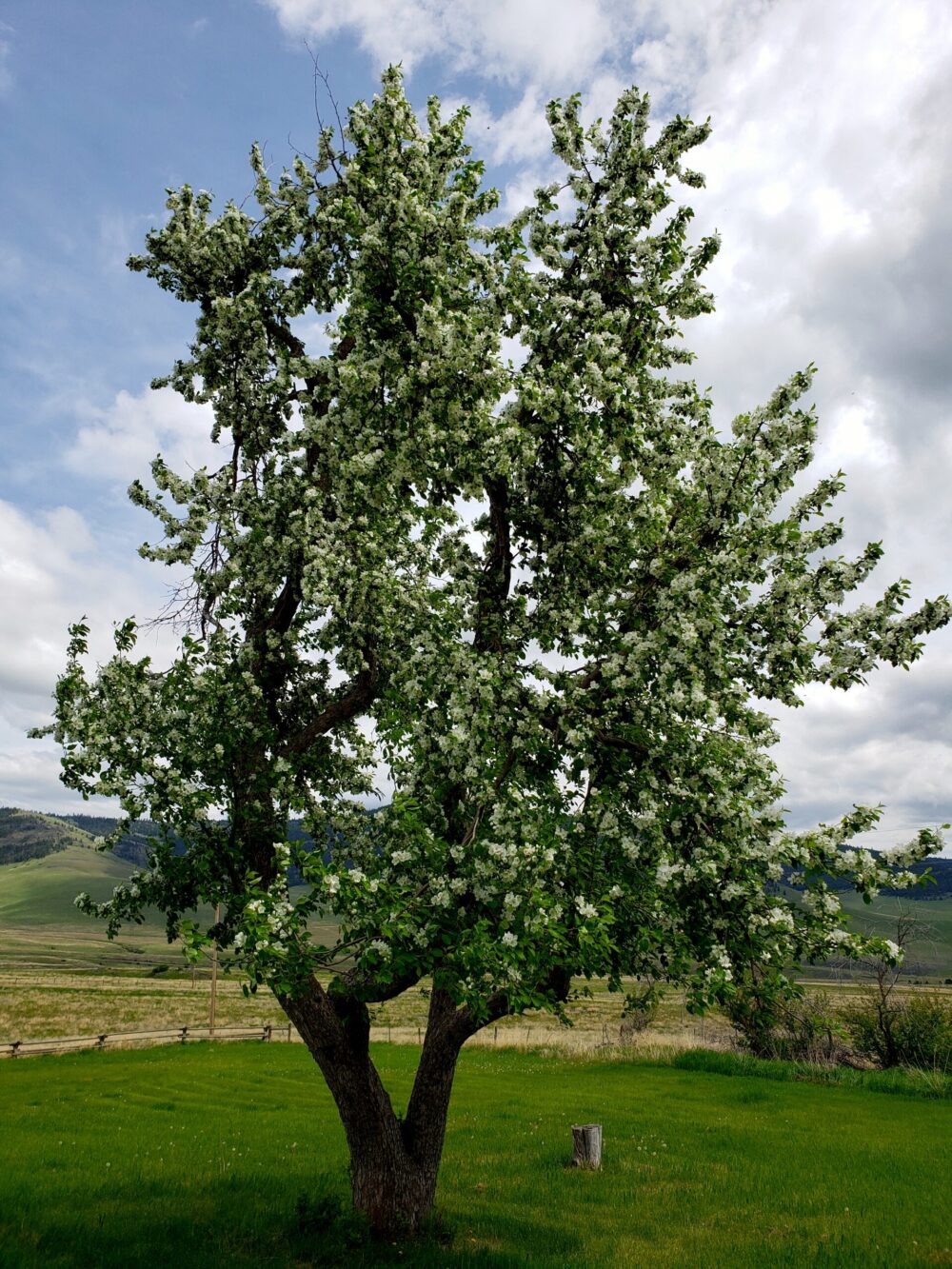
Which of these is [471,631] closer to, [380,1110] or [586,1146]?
[380,1110]

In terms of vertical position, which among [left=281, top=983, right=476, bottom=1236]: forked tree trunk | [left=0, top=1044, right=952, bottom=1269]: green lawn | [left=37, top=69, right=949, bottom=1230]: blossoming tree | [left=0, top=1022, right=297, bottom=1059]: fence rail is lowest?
[left=0, top=1022, right=297, bottom=1059]: fence rail

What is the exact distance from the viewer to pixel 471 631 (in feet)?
45.9

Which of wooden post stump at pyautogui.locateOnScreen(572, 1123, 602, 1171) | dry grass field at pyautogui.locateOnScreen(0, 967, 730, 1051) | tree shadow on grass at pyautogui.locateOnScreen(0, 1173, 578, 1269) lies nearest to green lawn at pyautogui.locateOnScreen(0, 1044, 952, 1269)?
tree shadow on grass at pyautogui.locateOnScreen(0, 1173, 578, 1269)

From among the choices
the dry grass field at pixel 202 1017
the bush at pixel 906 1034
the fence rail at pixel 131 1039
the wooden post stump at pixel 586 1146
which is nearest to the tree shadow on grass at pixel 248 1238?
the wooden post stump at pixel 586 1146

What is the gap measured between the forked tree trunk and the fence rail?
39091 mm

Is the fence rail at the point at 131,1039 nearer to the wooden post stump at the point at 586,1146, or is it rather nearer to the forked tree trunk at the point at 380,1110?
the wooden post stump at the point at 586,1146

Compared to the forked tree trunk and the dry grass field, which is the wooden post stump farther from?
the dry grass field

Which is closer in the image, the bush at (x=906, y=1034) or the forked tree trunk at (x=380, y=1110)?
the forked tree trunk at (x=380, y=1110)

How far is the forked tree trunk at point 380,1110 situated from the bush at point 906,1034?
36.7 meters

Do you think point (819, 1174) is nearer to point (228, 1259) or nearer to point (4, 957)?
point (228, 1259)

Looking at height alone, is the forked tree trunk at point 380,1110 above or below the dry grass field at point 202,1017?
above

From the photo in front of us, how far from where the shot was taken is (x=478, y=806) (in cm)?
1170

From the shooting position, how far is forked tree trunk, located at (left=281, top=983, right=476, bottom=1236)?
13883mm

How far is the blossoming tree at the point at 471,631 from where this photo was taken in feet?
34.9
